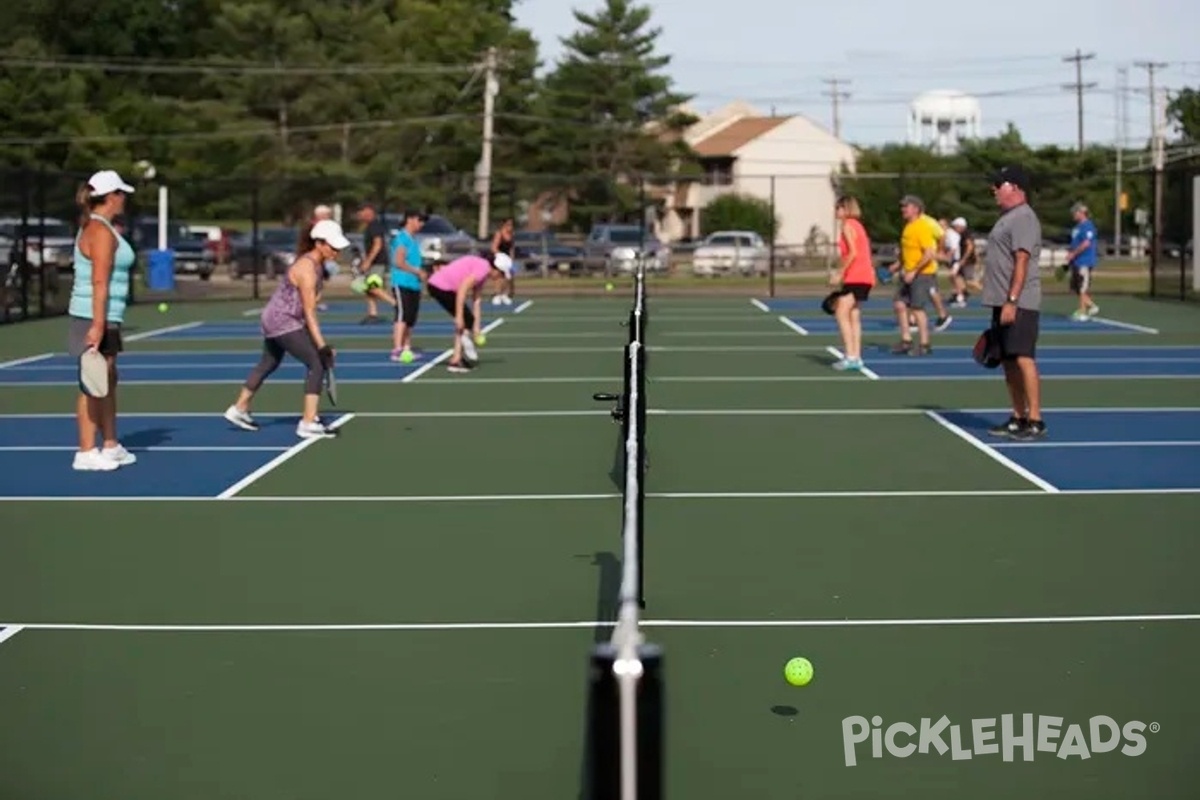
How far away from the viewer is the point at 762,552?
34.4 ft

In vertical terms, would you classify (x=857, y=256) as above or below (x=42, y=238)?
below

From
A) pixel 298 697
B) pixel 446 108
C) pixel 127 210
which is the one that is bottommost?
pixel 298 697

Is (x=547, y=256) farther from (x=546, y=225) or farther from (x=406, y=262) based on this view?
(x=406, y=262)

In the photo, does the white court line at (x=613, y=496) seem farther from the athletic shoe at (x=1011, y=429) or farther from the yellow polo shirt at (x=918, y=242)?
the yellow polo shirt at (x=918, y=242)

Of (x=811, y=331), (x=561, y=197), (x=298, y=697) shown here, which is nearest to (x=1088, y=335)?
(x=811, y=331)

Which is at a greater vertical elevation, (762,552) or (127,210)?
(127,210)

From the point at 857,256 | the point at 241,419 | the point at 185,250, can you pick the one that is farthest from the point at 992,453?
the point at 185,250

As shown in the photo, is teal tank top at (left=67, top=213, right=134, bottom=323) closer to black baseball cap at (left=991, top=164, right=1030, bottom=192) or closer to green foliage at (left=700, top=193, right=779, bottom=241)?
black baseball cap at (left=991, top=164, right=1030, bottom=192)

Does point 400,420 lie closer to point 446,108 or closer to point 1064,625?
point 1064,625

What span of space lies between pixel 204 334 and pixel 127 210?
757 centimetres

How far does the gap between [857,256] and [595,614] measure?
40.1 ft

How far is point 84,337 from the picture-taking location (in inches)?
515

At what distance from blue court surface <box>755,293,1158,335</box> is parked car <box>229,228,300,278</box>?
50.0 ft

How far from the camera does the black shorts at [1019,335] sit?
14.6 metres
